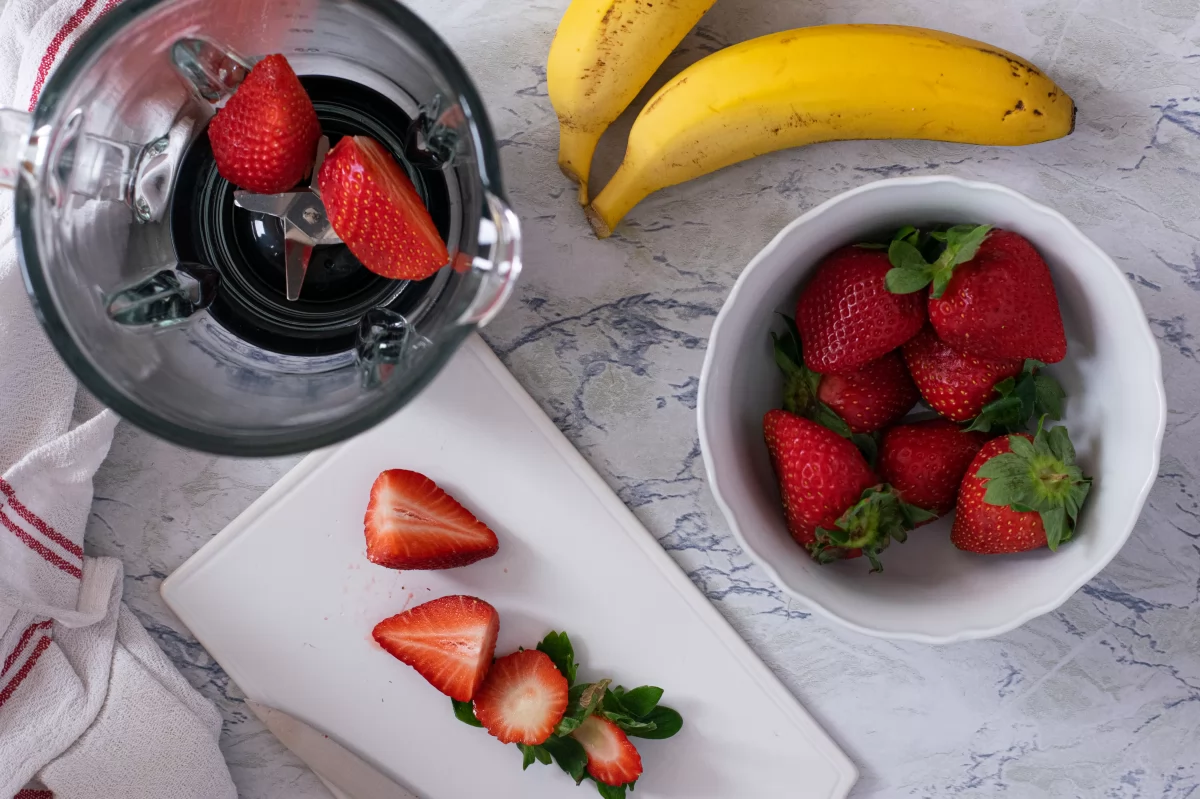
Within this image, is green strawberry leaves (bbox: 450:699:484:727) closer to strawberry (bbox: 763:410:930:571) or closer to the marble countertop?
the marble countertop

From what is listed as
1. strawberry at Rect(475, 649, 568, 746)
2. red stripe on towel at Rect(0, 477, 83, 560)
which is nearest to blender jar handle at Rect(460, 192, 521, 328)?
strawberry at Rect(475, 649, 568, 746)

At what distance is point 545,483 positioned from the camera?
0.82 m

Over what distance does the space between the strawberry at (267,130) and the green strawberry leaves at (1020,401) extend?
51 cm

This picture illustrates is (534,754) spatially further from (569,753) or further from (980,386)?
(980,386)

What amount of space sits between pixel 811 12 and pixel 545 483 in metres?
0.44

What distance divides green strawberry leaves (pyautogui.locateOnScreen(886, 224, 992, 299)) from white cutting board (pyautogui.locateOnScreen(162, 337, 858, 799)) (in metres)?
0.31

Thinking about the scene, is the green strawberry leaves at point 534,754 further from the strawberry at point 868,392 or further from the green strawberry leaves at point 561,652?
the strawberry at point 868,392

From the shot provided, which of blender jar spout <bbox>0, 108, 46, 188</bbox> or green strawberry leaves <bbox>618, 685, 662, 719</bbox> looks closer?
blender jar spout <bbox>0, 108, 46, 188</bbox>

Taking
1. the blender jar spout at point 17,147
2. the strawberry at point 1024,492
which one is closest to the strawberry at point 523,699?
the strawberry at point 1024,492

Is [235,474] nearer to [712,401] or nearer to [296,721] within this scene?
[296,721]

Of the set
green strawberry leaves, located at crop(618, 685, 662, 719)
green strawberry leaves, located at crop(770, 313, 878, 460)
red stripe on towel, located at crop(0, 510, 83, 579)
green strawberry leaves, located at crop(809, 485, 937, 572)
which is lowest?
green strawberry leaves, located at crop(618, 685, 662, 719)

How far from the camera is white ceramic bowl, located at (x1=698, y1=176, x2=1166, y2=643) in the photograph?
2.09 feet

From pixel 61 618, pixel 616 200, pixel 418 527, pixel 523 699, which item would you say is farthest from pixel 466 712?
pixel 616 200

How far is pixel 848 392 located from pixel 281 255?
1.40 ft
